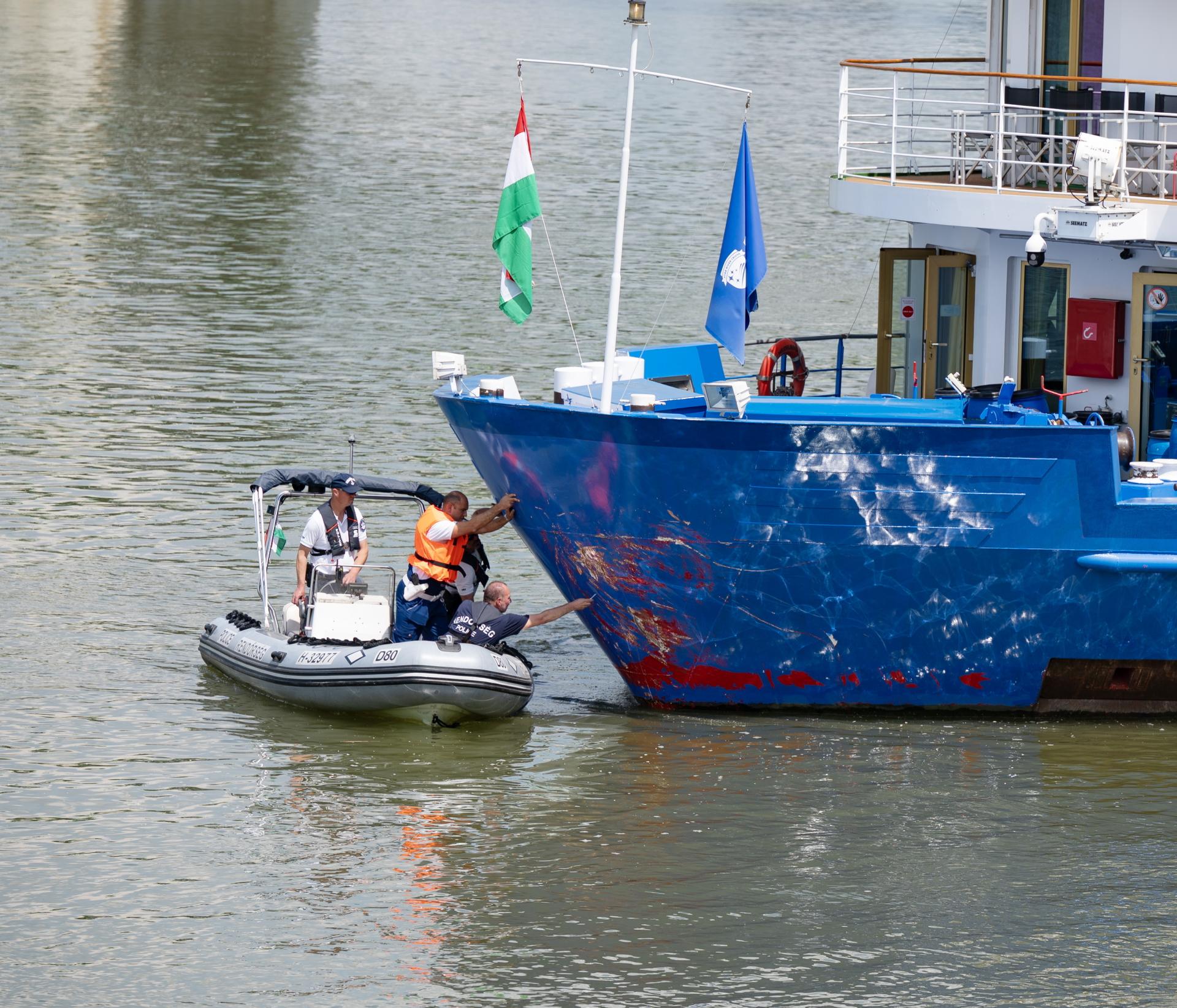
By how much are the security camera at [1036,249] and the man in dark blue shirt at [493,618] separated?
3.77 meters

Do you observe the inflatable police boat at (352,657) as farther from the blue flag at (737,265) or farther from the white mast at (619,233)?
the blue flag at (737,265)

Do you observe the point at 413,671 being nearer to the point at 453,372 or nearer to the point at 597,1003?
the point at 453,372

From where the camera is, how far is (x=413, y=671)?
1270 cm

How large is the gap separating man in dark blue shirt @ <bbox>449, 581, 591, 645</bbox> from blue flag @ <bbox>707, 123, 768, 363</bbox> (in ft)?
6.68

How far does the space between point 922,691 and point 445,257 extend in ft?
75.3

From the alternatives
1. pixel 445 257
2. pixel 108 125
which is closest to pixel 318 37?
pixel 108 125

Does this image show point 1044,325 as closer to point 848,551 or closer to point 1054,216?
point 1054,216

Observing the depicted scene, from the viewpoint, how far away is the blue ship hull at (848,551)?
1206 cm

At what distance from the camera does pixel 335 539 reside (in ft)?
46.5

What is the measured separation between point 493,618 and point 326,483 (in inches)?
73.0

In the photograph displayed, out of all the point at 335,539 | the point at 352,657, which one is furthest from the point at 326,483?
the point at 352,657

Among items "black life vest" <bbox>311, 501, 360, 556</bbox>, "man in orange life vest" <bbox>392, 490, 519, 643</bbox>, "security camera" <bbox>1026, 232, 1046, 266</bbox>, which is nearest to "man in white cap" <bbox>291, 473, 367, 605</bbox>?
"black life vest" <bbox>311, 501, 360, 556</bbox>

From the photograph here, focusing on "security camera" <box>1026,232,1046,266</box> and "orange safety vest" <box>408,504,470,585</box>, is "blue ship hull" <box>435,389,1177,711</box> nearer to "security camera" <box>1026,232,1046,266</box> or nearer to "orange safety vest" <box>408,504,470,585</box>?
"orange safety vest" <box>408,504,470,585</box>

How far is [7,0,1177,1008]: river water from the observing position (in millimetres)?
9742
